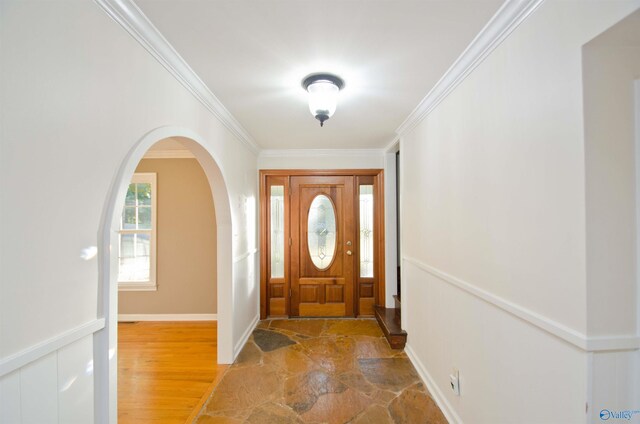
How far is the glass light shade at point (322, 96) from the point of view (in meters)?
2.03

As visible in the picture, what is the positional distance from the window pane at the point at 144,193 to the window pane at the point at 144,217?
0.07 meters

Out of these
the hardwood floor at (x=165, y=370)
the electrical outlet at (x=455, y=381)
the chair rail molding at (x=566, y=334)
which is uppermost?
the chair rail molding at (x=566, y=334)

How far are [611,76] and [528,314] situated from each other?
95 cm

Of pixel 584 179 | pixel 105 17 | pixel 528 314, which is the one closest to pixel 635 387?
pixel 528 314

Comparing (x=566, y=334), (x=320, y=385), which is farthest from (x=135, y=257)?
(x=566, y=334)

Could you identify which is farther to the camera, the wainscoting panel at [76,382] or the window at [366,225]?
the window at [366,225]

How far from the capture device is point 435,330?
2357 millimetres

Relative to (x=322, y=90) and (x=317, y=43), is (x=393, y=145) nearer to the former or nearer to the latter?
(x=322, y=90)

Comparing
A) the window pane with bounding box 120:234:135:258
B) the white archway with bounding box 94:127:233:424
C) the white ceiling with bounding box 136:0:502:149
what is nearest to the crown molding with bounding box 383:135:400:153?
the white ceiling with bounding box 136:0:502:149

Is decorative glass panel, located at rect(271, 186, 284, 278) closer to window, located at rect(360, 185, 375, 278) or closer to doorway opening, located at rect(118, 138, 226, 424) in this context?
doorway opening, located at rect(118, 138, 226, 424)

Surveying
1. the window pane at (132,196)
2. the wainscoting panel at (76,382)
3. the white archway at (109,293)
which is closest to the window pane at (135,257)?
the window pane at (132,196)

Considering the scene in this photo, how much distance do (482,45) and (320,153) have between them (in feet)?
8.94

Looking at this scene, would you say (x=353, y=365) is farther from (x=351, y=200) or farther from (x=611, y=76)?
(x=611, y=76)

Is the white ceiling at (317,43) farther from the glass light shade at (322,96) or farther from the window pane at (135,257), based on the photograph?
the window pane at (135,257)
